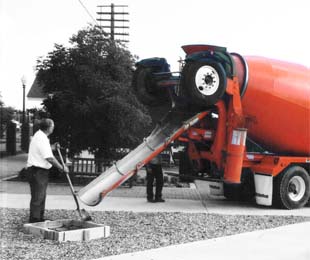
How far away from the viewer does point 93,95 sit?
15.9 m

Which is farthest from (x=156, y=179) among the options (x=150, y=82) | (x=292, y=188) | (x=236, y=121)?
(x=292, y=188)

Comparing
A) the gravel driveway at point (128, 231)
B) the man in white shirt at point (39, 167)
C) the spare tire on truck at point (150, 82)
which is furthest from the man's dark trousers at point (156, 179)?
the man in white shirt at point (39, 167)

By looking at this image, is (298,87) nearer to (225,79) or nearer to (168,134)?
(225,79)

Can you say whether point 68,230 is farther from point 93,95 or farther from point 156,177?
point 93,95

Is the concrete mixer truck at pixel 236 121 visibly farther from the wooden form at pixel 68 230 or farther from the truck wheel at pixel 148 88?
the wooden form at pixel 68 230

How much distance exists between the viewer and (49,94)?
54.4 ft

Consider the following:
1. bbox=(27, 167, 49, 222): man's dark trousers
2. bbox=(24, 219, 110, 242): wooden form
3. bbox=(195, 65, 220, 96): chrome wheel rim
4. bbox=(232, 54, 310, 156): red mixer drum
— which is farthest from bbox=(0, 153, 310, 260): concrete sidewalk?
bbox=(195, 65, 220, 96): chrome wheel rim

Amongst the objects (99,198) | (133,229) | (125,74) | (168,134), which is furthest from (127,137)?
(133,229)

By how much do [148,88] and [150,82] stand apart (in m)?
0.13

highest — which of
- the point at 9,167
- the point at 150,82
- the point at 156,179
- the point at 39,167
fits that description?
the point at 150,82

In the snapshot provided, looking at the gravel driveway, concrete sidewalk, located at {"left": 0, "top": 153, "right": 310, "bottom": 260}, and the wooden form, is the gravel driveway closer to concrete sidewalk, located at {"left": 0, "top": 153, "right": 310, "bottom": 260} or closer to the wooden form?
the wooden form

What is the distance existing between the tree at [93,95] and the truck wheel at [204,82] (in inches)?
180

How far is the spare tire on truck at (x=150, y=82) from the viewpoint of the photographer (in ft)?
40.6

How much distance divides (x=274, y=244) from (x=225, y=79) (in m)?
3.96
